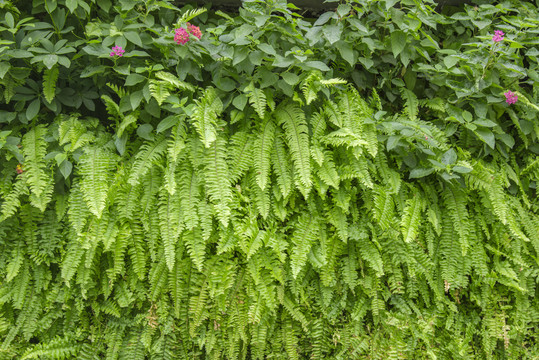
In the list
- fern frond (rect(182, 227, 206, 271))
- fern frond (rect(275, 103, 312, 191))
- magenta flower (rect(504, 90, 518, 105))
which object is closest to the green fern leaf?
fern frond (rect(275, 103, 312, 191))

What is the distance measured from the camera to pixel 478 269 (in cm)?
260

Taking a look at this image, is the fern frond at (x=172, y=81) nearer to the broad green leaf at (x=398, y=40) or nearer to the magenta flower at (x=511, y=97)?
the broad green leaf at (x=398, y=40)

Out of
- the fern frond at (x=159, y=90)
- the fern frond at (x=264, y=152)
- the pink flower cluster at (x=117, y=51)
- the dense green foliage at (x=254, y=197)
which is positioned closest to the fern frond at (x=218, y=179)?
the dense green foliage at (x=254, y=197)

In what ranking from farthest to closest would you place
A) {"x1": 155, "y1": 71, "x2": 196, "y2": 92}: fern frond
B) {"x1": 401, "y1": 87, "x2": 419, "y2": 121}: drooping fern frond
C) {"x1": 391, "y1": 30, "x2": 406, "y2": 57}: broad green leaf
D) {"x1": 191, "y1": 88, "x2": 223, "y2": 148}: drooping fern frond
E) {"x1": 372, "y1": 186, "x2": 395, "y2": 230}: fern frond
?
{"x1": 401, "y1": 87, "x2": 419, "y2": 121}: drooping fern frond, {"x1": 391, "y1": 30, "x2": 406, "y2": 57}: broad green leaf, {"x1": 372, "y1": 186, "x2": 395, "y2": 230}: fern frond, {"x1": 155, "y1": 71, "x2": 196, "y2": 92}: fern frond, {"x1": 191, "y1": 88, "x2": 223, "y2": 148}: drooping fern frond

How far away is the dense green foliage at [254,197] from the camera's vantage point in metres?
2.34

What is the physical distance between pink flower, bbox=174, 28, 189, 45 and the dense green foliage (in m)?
0.01

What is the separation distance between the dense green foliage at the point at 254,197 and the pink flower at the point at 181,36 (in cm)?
1

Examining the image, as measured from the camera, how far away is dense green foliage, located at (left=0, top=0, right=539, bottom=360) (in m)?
2.34

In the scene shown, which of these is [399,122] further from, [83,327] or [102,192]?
[83,327]

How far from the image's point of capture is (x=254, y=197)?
240 centimetres

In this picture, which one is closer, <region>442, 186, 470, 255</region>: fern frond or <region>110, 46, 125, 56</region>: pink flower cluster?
<region>110, 46, 125, 56</region>: pink flower cluster

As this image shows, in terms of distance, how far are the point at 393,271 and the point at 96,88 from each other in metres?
2.53

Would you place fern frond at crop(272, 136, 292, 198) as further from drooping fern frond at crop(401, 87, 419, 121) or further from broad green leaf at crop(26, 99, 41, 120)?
broad green leaf at crop(26, 99, 41, 120)

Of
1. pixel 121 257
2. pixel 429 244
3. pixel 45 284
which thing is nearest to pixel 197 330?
pixel 121 257
